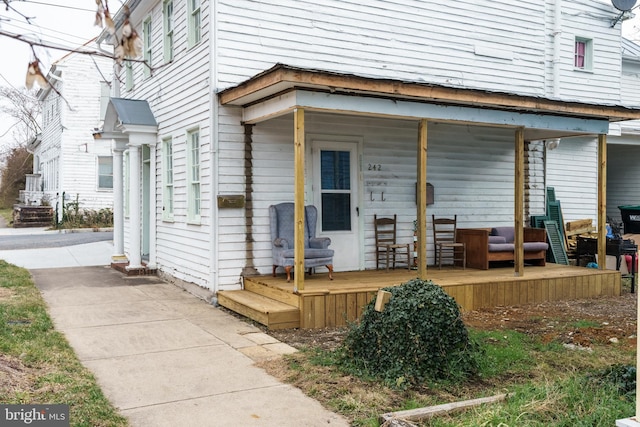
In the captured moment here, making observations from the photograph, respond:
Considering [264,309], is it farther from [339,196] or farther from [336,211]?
[339,196]

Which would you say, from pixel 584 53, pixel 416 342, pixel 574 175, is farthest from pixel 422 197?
pixel 584 53

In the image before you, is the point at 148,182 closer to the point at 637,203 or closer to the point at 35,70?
the point at 35,70

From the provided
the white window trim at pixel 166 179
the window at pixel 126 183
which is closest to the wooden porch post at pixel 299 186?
the white window trim at pixel 166 179

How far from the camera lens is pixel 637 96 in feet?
52.0

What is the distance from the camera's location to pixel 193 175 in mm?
9547

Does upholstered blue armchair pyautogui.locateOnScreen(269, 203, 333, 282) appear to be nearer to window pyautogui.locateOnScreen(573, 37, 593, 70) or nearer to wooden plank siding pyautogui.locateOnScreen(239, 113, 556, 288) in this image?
wooden plank siding pyautogui.locateOnScreen(239, 113, 556, 288)

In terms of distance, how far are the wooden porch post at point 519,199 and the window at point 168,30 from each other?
238 inches

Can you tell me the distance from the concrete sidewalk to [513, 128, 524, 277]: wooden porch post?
430 cm

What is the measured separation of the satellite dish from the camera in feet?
40.9

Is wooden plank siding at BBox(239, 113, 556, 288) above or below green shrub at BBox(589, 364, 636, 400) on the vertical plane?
above

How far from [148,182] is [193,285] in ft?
12.5

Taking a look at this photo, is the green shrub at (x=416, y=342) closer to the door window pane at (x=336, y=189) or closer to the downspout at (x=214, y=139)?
the downspout at (x=214, y=139)

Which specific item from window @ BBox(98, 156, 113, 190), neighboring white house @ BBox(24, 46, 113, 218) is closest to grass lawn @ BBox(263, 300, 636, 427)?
window @ BBox(98, 156, 113, 190)

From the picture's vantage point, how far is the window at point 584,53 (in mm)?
12785
